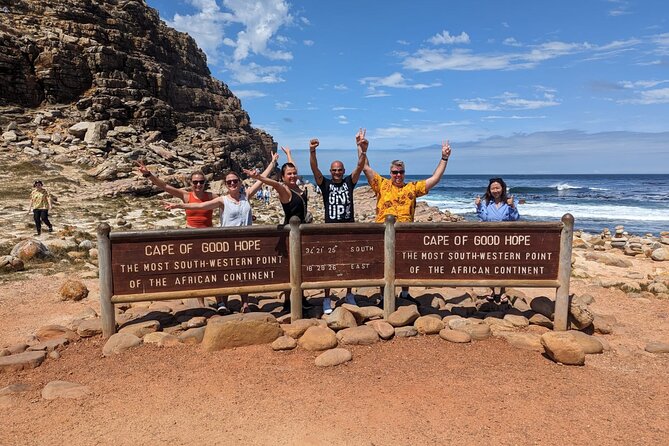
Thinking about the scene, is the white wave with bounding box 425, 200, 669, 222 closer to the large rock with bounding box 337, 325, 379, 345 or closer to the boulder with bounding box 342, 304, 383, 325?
the boulder with bounding box 342, 304, 383, 325

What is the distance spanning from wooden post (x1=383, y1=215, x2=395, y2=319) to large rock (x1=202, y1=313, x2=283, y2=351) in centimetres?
163

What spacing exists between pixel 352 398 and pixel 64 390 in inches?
123

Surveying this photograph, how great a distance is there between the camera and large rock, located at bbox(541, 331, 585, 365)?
5469 millimetres

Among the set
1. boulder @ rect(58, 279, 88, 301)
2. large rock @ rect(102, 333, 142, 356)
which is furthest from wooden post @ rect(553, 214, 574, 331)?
boulder @ rect(58, 279, 88, 301)

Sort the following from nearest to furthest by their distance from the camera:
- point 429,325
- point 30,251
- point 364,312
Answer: point 429,325 < point 364,312 < point 30,251

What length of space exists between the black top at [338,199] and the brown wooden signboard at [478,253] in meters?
0.84

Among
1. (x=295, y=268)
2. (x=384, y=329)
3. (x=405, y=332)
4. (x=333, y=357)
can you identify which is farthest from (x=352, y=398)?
(x=295, y=268)

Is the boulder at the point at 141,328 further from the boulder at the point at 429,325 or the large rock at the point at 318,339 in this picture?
the boulder at the point at 429,325

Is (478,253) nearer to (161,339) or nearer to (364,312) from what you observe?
(364,312)

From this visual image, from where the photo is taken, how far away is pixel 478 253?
6.52m

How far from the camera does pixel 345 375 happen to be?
5258 millimetres

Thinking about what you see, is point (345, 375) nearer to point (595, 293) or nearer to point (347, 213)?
point (347, 213)

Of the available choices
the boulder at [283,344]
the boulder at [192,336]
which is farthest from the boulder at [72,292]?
the boulder at [283,344]

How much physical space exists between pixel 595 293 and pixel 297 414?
7.70 metres
